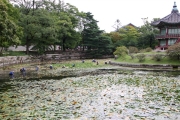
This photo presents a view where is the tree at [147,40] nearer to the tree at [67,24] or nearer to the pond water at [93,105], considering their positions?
the tree at [67,24]

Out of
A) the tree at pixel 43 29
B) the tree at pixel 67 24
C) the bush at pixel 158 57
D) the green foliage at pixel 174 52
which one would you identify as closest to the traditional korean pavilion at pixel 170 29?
the bush at pixel 158 57

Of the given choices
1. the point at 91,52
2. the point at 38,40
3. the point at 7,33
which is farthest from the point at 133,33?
the point at 7,33

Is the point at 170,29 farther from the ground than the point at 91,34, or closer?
farther from the ground

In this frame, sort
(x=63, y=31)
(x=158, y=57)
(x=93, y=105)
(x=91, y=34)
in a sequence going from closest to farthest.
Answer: (x=93, y=105), (x=158, y=57), (x=63, y=31), (x=91, y=34)

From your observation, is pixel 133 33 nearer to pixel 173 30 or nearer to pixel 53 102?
pixel 173 30

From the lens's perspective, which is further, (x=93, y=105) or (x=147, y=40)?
(x=147, y=40)

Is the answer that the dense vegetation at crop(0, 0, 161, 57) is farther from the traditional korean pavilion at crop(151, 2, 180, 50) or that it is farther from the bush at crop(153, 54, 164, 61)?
the bush at crop(153, 54, 164, 61)

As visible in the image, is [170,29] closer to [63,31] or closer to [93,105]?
[63,31]

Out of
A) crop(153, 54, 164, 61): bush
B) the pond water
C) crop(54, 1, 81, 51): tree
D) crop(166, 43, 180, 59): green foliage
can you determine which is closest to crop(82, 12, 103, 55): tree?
crop(54, 1, 81, 51): tree

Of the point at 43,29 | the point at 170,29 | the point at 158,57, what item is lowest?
the point at 158,57

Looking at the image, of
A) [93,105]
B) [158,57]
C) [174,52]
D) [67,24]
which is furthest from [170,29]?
[93,105]

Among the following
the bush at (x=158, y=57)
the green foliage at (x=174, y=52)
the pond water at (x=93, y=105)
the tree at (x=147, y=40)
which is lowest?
the pond water at (x=93, y=105)

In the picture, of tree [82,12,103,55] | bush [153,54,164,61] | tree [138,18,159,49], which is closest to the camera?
bush [153,54,164,61]

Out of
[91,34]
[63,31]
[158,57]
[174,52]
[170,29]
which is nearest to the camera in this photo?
[174,52]
